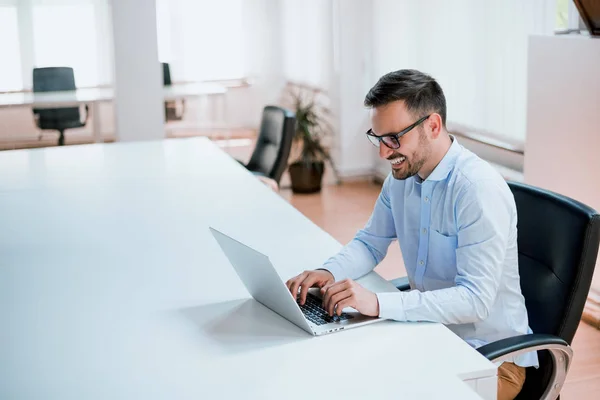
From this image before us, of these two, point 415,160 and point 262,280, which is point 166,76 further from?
point 262,280

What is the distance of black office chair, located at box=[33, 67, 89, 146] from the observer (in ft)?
24.1

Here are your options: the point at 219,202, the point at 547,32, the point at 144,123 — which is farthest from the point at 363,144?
the point at 219,202

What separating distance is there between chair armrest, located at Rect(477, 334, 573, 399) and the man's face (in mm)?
512

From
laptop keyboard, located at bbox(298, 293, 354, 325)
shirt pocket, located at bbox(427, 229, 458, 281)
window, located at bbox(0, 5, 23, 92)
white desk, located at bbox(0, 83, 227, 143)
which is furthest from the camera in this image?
window, located at bbox(0, 5, 23, 92)

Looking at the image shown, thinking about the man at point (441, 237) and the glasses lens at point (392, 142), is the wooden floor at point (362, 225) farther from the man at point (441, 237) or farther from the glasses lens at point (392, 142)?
the glasses lens at point (392, 142)

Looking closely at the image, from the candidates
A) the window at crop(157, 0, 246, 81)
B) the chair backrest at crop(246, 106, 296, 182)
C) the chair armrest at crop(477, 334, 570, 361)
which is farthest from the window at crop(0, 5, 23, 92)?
the chair armrest at crop(477, 334, 570, 361)

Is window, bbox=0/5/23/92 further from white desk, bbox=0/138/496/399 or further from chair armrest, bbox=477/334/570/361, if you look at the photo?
chair armrest, bbox=477/334/570/361

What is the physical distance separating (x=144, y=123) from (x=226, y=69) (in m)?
3.49

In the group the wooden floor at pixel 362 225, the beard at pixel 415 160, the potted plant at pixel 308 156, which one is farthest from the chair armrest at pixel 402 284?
the potted plant at pixel 308 156

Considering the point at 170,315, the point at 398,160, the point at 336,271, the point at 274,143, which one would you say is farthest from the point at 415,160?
the point at 274,143

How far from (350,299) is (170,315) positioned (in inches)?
18.9

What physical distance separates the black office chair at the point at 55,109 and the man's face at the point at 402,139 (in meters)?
5.43

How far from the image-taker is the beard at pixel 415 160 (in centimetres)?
231

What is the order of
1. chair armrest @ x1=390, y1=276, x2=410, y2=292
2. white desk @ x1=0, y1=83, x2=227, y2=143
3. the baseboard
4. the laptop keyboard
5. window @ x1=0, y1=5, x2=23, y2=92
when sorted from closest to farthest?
1. the laptop keyboard
2. chair armrest @ x1=390, y1=276, x2=410, y2=292
3. the baseboard
4. white desk @ x1=0, y1=83, x2=227, y2=143
5. window @ x1=0, y1=5, x2=23, y2=92
